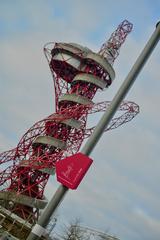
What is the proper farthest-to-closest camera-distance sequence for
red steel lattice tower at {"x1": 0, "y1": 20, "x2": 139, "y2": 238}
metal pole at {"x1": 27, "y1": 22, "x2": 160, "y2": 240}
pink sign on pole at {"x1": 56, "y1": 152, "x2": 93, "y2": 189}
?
red steel lattice tower at {"x1": 0, "y1": 20, "x2": 139, "y2": 238} → pink sign on pole at {"x1": 56, "y1": 152, "x2": 93, "y2": 189} → metal pole at {"x1": 27, "y1": 22, "x2": 160, "y2": 240}

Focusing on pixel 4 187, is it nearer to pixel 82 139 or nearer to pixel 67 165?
pixel 82 139

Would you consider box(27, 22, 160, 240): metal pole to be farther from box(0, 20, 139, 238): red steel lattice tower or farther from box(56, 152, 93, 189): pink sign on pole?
box(0, 20, 139, 238): red steel lattice tower

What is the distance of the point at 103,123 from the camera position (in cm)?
776

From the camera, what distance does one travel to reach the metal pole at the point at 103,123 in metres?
7.24

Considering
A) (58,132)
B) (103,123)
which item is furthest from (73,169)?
(58,132)

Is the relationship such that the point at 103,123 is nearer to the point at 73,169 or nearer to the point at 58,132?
the point at 73,169

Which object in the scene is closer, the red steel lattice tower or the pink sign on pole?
the pink sign on pole

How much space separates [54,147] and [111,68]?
12.9 meters

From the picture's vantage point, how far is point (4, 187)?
51.6m

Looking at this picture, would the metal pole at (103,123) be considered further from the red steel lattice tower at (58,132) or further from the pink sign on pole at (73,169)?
the red steel lattice tower at (58,132)

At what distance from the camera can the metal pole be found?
285 inches

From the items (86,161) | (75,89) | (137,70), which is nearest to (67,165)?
(86,161)

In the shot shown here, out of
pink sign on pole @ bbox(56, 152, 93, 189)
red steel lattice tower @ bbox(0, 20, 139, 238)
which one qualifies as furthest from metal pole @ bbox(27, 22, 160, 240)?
red steel lattice tower @ bbox(0, 20, 139, 238)

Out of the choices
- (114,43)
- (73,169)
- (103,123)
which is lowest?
(73,169)
